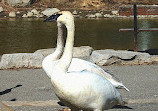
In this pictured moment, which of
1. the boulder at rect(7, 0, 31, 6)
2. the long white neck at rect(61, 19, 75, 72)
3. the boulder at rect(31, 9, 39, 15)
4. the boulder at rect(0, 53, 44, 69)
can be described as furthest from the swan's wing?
the boulder at rect(7, 0, 31, 6)

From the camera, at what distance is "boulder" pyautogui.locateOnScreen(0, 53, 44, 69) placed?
12.2 meters

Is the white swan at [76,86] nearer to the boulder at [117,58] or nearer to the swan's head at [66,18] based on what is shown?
the swan's head at [66,18]

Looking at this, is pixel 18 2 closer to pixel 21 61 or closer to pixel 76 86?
pixel 21 61

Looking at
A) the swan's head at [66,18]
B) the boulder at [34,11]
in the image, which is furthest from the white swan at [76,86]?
the boulder at [34,11]

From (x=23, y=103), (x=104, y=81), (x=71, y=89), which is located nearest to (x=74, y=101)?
(x=71, y=89)

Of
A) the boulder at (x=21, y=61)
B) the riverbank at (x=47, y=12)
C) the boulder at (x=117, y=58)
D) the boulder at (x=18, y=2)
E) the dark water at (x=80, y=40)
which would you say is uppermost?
the boulder at (x=21, y=61)

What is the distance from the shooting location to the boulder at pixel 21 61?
40.1 feet

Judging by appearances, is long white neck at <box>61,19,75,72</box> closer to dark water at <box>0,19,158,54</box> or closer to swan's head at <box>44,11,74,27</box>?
swan's head at <box>44,11,74,27</box>

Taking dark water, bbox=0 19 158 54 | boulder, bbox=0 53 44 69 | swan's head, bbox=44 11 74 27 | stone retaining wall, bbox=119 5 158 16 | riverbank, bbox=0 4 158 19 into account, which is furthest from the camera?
riverbank, bbox=0 4 158 19

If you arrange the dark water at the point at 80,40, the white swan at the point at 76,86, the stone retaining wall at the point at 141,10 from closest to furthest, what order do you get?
the white swan at the point at 76,86 → the stone retaining wall at the point at 141,10 → the dark water at the point at 80,40

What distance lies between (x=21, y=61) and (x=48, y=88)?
9.93ft

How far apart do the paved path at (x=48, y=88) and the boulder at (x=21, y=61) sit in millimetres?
332

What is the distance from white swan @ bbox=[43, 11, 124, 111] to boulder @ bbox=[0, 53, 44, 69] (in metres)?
6.68

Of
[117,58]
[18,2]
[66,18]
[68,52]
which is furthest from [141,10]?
[18,2]
